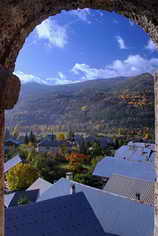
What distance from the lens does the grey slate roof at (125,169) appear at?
1611 centimetres

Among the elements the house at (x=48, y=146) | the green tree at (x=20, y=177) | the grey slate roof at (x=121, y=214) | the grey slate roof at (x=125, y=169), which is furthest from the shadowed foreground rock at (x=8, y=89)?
the house at (x=48, y=146)

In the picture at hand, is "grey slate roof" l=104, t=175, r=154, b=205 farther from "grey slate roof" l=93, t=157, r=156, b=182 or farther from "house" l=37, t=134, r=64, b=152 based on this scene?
"house" l=37, t=134, r=64, b=152

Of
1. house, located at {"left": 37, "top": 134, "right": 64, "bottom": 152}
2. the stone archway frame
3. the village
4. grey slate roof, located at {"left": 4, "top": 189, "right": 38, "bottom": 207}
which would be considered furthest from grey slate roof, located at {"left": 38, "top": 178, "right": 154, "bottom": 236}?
house, located at {"left": 37, "top": 134, "right": 64, "bottom": 152}

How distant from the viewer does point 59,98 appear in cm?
6656

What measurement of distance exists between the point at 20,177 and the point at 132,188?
9093mm

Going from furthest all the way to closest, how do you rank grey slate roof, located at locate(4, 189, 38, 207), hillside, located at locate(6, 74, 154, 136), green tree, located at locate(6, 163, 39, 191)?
hillside, located at locate(6, 74, 154, 136) < green tree, located at locate(6, 163, 39, 191) < grey slate roof, located at locate(4, 189, 38, 207)

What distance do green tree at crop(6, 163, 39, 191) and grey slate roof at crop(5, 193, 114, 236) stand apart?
480 inches

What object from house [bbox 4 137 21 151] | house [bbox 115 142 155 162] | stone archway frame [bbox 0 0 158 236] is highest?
stone archway frame [bbox 0 0 158 236]

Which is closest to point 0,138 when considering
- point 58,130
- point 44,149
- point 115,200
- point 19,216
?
point 19,216

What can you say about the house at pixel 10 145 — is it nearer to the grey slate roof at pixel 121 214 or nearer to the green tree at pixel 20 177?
the green tree at pixel 20 177

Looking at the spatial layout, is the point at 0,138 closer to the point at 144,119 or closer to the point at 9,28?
the point at 9,28

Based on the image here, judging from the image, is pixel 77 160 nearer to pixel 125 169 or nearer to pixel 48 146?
pixel 125 169

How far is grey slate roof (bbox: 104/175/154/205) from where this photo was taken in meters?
12.2

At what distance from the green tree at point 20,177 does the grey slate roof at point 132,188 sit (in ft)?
23.7
